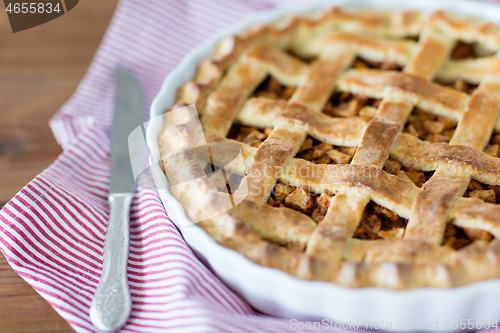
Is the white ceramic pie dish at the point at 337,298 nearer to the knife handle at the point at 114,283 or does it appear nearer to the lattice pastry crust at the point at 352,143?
the lattice pastry crust at the point at 352,143

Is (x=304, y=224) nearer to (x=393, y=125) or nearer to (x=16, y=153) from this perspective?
(x=393, y=125)

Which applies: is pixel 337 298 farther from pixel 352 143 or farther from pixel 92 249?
pixel 92 249

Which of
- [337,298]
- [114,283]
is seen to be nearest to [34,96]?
[114,283]

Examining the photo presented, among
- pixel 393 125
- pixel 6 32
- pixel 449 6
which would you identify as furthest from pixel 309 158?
pixel 6 32

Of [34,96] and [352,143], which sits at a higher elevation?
[352,143]

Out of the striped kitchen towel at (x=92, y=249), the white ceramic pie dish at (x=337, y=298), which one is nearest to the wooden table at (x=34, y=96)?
the striped kitchen towel at (x=92, y=249)

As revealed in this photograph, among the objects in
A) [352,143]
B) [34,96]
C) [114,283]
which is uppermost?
[352,143]

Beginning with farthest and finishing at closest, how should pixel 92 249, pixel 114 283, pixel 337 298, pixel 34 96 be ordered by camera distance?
pixel 34 96 → pixel 92 249 → pixel 114 283 → pixel 337 298
